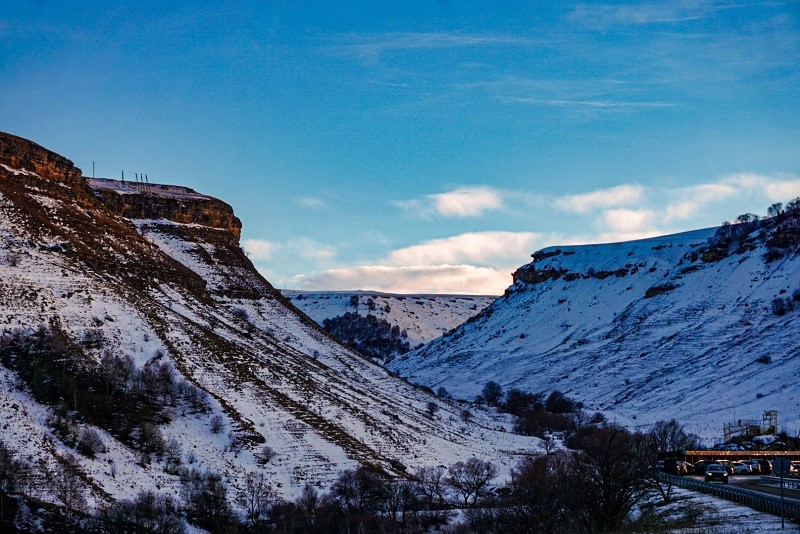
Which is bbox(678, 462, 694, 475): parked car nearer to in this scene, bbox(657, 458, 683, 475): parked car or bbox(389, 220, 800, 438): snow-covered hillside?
bbox(657, 458, 683, 475): parked car

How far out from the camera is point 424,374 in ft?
560

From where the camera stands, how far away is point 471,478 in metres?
69.4

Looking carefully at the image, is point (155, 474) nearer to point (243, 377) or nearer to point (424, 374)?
point (243, 377)

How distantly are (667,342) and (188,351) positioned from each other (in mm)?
89963

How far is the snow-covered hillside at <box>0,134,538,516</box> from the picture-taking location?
204 feet

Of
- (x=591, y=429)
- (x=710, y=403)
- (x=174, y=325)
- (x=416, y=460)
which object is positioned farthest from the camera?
(x=710, y=403)

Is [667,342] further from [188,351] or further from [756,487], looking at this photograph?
[756,487]

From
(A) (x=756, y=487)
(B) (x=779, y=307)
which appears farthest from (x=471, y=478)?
(B) (x=779, y=307)

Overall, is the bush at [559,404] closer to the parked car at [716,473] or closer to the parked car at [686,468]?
the parked car at [686,468]

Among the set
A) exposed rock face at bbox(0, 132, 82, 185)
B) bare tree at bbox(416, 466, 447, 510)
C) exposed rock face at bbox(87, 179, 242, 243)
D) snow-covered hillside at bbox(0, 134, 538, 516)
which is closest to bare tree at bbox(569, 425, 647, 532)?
bare tree at bbox(416, 466, 447, 510)

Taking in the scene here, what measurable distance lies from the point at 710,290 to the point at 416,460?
9876cm

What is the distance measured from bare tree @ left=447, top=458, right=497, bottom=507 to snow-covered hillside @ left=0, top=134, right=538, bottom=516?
410 cm

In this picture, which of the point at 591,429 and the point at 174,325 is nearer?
the point at 174,325

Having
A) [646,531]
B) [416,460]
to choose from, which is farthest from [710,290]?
[646,531]
